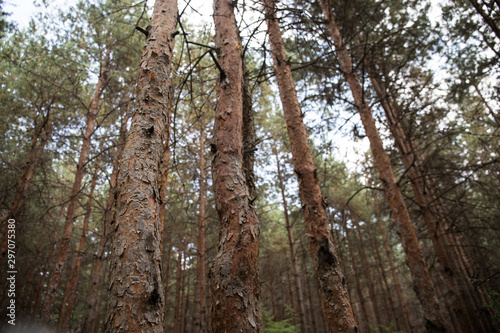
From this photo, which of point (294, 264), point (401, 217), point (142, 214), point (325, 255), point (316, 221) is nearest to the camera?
point (142, 214)

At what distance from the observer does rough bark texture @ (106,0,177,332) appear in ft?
4.96

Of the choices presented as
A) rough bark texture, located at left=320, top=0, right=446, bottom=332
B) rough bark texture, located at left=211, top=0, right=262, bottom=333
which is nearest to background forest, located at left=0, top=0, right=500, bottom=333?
rough bark texture, located at left=320, top=0, right=446, bottom=332

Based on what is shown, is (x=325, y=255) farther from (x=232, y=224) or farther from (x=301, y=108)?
(x=301, y=108)

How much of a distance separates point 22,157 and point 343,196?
1581 centimetres

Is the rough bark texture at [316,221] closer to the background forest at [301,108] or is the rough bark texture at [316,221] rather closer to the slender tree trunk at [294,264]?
the background forest at [301,108]

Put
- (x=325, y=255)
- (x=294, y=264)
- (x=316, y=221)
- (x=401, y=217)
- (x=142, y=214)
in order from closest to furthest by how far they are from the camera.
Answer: (x=142, y=214)
(x=325, y=255)
(x=316, y=221)
(x=401, y=217)
(x=294, y=264)

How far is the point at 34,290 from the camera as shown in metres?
16.4

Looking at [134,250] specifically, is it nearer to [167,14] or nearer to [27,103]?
[167,14]

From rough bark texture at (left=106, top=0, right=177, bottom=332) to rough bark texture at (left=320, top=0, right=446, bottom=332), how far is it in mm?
2723

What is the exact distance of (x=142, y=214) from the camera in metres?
1.89

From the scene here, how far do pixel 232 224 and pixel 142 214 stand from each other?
26.9 inches

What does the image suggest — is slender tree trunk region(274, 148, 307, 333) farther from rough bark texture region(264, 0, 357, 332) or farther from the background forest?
rough bark texture region(264, 0, 357, 332)

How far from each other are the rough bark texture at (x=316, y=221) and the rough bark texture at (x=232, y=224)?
47.8 inches

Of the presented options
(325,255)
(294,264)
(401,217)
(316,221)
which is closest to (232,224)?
(325,255)
